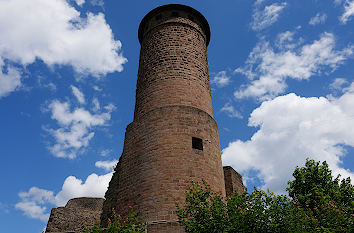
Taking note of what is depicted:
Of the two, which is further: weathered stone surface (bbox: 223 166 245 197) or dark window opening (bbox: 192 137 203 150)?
weathered stone surface (bbox: 223 166 245 197)

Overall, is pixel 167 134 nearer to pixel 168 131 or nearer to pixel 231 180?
pixel 168 131

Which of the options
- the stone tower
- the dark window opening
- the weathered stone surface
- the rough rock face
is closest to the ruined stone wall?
the stone tower

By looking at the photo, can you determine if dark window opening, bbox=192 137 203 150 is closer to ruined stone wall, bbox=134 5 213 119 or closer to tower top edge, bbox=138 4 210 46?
ruined stone wall, bbox=134 5 213 119

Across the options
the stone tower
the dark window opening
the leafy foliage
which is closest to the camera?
the leafy foliage

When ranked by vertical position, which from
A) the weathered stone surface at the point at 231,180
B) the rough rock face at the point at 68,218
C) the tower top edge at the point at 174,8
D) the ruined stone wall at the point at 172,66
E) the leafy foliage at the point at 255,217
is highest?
the tower top edge at the point at 174,8

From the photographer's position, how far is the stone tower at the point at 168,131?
9.44m

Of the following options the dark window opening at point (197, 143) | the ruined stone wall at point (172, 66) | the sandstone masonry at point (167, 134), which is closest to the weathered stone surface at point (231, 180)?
the sandstone masonry at point (167, 134)

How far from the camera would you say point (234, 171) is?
49.4 feet

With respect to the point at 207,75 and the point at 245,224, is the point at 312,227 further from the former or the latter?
the point at 207,75

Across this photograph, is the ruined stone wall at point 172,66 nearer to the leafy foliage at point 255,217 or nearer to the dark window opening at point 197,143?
the dark window opening at point 197,143

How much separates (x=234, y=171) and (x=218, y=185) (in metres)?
4.91

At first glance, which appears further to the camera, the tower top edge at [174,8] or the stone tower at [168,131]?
the tower top edge at [174,8]

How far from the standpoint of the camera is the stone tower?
9.44 meters

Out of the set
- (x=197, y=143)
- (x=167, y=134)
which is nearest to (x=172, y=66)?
(x=167, y=134)
